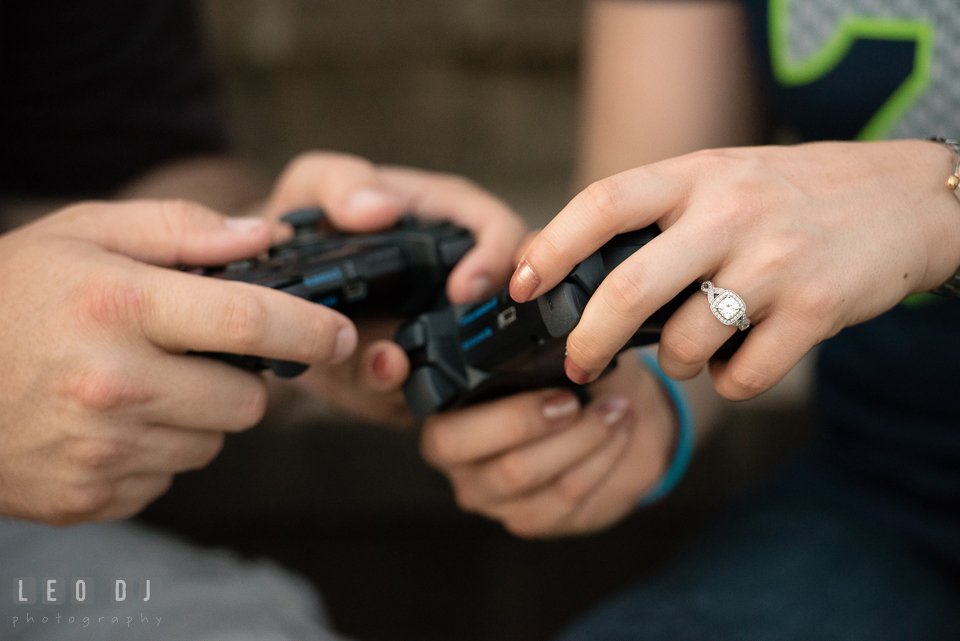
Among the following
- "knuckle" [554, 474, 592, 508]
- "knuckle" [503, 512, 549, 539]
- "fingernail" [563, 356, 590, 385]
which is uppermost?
"fingernail" [563, 356, 590, 385]

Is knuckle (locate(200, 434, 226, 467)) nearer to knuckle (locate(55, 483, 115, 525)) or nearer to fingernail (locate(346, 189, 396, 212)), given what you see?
knuckle (locate(55, 483, 115, 525))

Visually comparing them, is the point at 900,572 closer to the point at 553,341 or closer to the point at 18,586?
the point at 553,341

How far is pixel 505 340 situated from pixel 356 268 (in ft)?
0.39

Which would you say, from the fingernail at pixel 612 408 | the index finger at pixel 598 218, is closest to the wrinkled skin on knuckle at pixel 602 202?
the index finger at pixel 598 218

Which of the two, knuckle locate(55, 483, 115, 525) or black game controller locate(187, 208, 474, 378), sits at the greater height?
black game controller locate(187, 208, 474, 378)

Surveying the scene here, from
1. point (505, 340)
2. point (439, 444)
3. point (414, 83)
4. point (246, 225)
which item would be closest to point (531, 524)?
point (439, 444)

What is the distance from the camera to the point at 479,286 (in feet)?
1.62

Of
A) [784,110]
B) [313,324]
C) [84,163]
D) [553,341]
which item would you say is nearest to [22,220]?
[84,163]

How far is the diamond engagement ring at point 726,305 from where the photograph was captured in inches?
13.4

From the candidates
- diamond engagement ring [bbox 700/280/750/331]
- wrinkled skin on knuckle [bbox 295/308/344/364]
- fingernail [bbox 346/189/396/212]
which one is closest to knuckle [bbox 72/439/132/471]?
wrinkled skin on knuckle [bbox 295/308/344/364]

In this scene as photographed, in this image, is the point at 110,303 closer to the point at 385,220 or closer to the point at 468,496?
the point at 385,220

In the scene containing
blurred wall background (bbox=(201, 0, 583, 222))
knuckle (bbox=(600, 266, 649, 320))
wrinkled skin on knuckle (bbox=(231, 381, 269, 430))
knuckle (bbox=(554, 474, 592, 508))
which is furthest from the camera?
blurred wall background (bbox=(201, 0, 583, 222))

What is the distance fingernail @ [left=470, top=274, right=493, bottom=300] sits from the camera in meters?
0.49

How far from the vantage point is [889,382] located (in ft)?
A: 2.08
